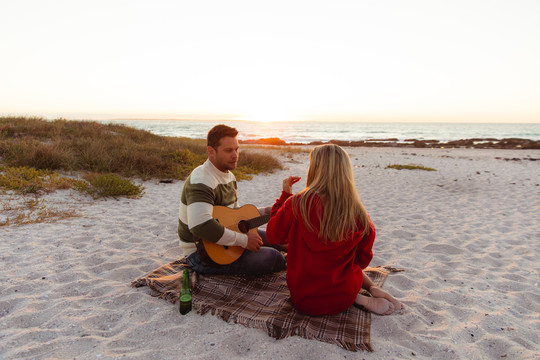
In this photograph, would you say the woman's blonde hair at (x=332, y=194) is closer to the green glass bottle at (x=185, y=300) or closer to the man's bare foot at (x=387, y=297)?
the man's bare foot at (x=387, y=297)

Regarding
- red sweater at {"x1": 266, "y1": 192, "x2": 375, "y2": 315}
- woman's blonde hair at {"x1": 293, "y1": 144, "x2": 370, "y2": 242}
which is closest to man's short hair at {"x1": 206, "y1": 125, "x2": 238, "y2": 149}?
red sweater at {"x1": 266, "y1": 192, "x2": 375, "y2": 315}

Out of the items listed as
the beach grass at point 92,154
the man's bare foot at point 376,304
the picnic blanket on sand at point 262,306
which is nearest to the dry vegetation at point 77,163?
the beach grass at point 92,154

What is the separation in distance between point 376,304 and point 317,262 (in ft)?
2.75

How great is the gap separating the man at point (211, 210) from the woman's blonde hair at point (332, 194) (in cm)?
92

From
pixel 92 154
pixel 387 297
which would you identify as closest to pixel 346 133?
pixel 92 154

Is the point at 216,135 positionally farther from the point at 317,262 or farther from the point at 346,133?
the point at 346,133

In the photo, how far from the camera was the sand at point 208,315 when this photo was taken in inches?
98.6

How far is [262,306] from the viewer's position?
3.04 m

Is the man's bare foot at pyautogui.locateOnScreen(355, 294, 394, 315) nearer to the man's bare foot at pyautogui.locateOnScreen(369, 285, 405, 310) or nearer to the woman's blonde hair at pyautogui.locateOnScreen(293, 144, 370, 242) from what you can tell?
Result: the man's bare foot at pyautogui.locateOnScreen(369, 285, 405, 310)

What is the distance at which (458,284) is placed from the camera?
367cm

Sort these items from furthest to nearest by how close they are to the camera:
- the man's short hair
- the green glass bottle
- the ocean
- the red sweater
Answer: the ocean < the man's short hair < the green glass bottle < the red sweater

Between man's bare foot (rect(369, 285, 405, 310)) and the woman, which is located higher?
the woman

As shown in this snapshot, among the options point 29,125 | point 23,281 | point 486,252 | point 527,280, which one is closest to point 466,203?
point 486,252

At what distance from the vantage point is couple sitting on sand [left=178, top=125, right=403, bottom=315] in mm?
2484
